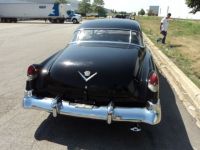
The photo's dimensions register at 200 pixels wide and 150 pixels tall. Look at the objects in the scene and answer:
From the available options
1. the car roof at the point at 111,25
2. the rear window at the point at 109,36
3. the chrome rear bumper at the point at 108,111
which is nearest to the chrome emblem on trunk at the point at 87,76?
the chrome rear bumper at the point at 108,111

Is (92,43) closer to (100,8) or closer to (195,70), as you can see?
(195,70)

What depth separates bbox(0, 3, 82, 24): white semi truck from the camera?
5101cm

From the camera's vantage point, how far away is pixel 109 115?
168 inches

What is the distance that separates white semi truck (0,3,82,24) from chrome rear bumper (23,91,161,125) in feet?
155

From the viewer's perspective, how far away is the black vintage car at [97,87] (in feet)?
14.3

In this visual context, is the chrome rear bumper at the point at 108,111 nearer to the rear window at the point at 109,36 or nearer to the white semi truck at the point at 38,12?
the rear window at the point at 109,36

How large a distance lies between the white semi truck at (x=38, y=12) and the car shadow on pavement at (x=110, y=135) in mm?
46833

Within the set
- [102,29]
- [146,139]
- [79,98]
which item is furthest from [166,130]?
[102,29]

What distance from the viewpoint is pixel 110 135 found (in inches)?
185

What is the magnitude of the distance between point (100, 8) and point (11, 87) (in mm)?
120587

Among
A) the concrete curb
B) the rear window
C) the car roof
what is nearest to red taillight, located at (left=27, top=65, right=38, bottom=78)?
the rear window

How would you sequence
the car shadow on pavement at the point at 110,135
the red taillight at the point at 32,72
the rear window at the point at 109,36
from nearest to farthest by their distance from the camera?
the car shadow on pavement at the point at 110,135, the red taillight at the point at 32,72, the rear window at the point at 109,36

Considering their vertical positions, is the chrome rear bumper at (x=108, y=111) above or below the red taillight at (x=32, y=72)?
below

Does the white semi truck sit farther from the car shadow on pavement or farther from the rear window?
the car shadow on pavement
